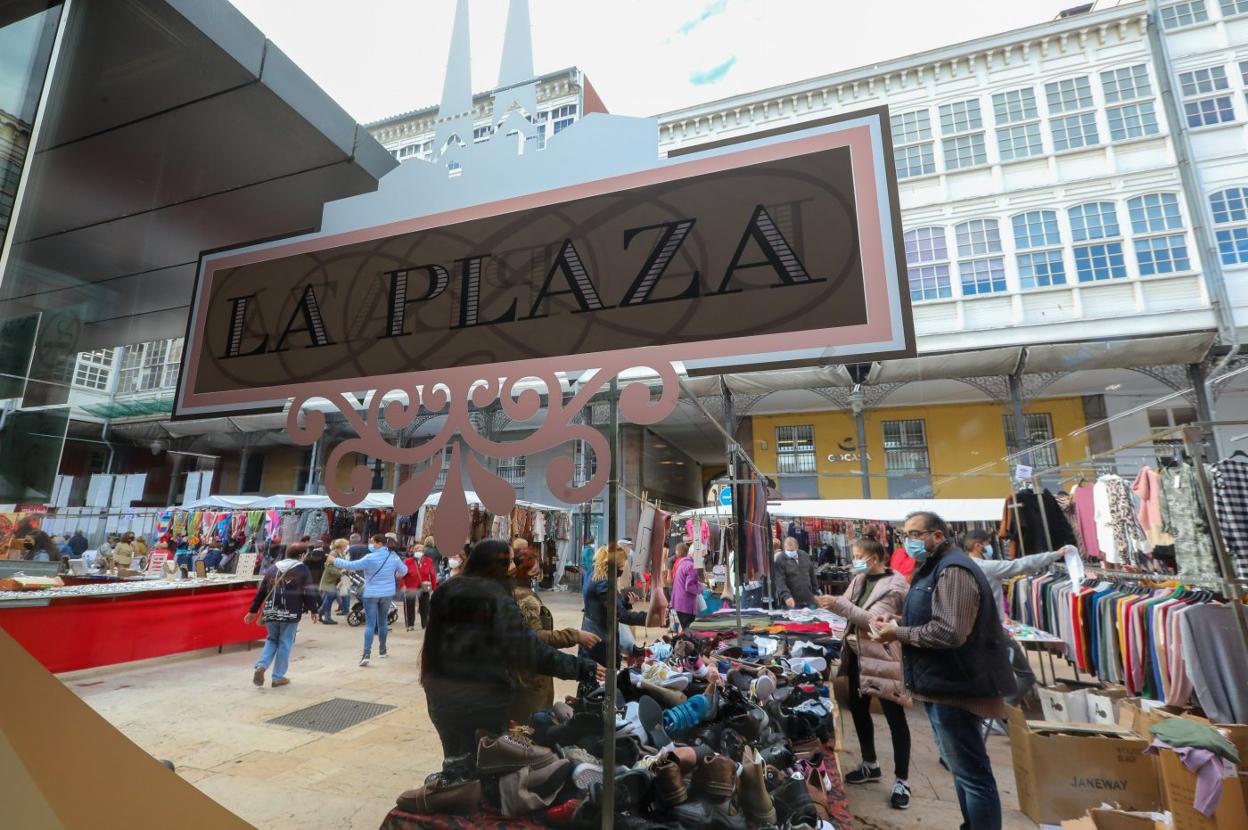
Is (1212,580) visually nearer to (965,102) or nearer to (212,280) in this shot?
(965,102)

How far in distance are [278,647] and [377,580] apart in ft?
1.69

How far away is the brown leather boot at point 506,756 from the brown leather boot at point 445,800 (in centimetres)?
5

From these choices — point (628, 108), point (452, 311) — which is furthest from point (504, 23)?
point (452, 311)

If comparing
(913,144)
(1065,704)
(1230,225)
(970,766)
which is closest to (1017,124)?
(1230,225)

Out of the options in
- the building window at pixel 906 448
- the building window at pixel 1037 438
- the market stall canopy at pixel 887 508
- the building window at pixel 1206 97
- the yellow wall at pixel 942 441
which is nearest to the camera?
the building window at pixel 1206 97

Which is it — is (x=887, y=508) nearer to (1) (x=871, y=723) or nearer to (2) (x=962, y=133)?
(1) (x=871, y=723)

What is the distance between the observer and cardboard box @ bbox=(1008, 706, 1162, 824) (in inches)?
89.8

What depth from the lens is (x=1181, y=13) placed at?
97.7 inches

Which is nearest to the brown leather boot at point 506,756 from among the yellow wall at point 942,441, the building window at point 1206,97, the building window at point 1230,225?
the yellow wall at point 942,441

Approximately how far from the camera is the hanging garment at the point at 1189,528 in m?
2.91

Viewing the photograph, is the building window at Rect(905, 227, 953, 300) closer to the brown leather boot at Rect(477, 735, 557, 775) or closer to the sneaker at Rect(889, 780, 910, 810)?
the brown leather boot at Rect(477, 735, 557, 775)

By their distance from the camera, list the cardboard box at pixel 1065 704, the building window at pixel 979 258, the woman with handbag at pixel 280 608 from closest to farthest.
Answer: the woman with handbag at pixel 280 608 < the building window at pixel 979 258 < the cardboard box at pixel 1065 704

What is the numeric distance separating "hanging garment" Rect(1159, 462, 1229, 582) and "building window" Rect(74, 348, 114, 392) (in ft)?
15.8

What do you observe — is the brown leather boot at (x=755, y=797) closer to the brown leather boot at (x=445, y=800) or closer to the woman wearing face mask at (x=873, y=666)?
the brown leather boot at (x=445, y=800)
